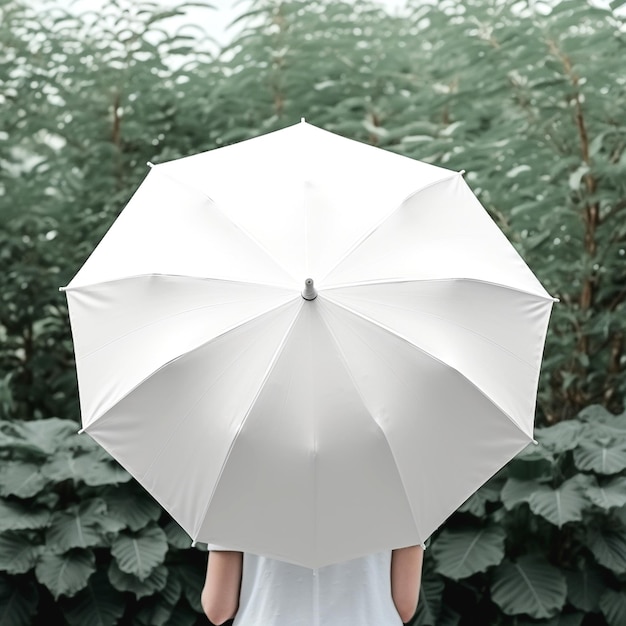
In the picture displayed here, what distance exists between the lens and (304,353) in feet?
6.43

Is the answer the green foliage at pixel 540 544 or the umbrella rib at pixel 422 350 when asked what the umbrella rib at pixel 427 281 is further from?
the green foliage at pixel 540 544

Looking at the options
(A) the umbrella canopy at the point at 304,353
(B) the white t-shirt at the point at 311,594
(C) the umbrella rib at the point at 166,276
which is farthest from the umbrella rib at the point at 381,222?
(B) the white t-shirt at the point at 311,594

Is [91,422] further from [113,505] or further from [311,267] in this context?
[113,505]

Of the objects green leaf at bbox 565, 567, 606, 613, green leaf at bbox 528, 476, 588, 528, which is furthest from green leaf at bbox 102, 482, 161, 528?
green leaf at bbox 565, 567, 606, 613

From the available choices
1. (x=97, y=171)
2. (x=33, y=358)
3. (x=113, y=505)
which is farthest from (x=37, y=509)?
(x=97, y=171)

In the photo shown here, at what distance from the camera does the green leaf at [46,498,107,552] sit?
3.85 metres

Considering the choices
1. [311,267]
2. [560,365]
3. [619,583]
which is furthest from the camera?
[560,365]

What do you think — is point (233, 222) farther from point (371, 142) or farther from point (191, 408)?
point (371, 142)

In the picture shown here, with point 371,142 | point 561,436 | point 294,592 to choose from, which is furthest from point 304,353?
point 371,142

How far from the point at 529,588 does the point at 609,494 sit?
426 millimetres

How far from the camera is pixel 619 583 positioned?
13.0ft

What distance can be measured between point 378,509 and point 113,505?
213 centimetres

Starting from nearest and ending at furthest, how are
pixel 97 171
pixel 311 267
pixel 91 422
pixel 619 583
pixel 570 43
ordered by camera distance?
pixel 311 267 → pixel 91 422 → pixel 619 583 → pixel 570 43 → pixel 97 171

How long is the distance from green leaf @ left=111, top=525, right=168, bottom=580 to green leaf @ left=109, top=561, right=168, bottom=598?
0.14 ft
